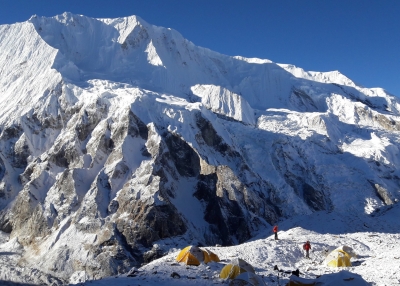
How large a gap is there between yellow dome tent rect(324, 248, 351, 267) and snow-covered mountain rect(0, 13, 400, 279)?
31.7m

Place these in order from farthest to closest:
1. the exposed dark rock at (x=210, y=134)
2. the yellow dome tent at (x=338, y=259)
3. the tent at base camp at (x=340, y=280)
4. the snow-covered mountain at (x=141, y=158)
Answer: the exposed dark rock at (x=210, y=134) → the snow-covered mountain at (x=141, y=158) → the yellow dome tent at (x=338, y=259) → the tent at base camp at (x=340, y=280)

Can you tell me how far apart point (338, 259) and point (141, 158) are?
46.1m

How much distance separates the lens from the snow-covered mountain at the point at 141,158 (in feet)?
205

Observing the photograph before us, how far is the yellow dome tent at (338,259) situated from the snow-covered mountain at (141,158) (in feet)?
104

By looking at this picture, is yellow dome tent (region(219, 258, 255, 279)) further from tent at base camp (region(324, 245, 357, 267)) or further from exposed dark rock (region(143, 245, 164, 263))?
exposed dark rock (region(143, 245, 164, 263))

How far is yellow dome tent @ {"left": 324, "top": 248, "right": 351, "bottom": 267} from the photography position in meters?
30.5

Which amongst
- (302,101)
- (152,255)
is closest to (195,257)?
(152,255)

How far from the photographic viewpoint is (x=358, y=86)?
178 meters

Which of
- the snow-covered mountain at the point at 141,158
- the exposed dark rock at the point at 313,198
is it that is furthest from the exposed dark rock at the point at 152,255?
the exposed dark rock at the point at 313,198

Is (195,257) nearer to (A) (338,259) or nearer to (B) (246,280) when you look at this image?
(B) (246,280)

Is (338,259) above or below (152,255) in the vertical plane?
above

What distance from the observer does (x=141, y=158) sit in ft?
234

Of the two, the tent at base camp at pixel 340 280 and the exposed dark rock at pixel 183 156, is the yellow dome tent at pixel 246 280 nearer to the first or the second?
the tent at base camp at pixel 340 280

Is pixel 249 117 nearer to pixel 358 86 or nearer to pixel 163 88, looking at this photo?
pixel 163 88
